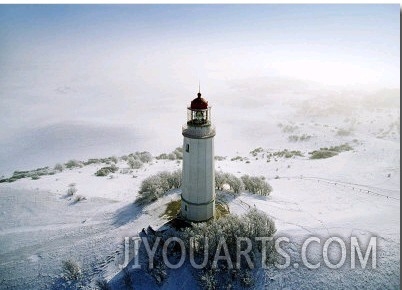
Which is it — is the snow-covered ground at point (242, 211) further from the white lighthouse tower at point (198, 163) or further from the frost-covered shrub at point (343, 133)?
the frost-covered shrub at point (343, 133)

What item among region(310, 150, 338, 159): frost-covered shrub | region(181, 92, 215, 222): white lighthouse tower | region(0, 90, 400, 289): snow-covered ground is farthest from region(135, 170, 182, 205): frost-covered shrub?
region(310, 150, 338, 159): frost-covered shrub

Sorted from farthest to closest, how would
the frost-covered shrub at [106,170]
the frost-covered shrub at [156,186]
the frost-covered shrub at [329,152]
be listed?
the frost-covered shrub at [329,152], the frost-covered shrub at [106,170], the frost-covered shrub at [156,186]

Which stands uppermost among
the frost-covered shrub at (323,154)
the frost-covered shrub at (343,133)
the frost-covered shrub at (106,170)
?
the frost-covered shrub at (343,133)

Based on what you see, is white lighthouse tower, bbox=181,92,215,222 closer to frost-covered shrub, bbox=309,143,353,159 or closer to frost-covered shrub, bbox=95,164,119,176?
frost-covered shrub, bbox=95,164,119,176

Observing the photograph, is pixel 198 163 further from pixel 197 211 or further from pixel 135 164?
pixel 135 164

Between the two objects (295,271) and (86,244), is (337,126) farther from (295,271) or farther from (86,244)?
(86,244)

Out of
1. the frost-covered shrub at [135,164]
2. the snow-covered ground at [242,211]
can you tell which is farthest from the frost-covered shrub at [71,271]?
the frost-covered shrub at [135,164]
